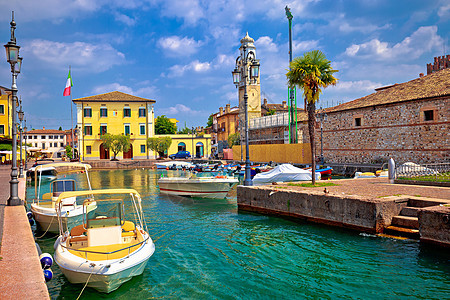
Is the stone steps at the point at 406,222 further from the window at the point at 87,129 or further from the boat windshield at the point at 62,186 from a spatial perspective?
the window at the point at 87,129

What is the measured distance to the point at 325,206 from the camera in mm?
13828

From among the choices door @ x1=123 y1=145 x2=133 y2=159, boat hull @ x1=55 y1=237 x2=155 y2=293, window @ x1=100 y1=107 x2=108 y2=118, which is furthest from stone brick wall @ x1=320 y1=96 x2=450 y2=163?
window @ x1=100 y1=107 x2=108 y2=118

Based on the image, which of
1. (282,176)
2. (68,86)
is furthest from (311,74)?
(68,86)

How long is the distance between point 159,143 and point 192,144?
8.58 meters

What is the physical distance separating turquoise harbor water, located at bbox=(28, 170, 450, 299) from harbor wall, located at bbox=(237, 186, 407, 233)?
0.48 m

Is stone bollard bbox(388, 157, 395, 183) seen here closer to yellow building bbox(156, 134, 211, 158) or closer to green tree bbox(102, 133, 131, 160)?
green tree bbox(102, 133, 131, 160)

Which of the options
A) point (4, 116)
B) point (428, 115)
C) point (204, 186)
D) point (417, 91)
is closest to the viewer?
point (204, 186)

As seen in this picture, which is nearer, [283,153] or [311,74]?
[311,74]

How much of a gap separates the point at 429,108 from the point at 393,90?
609cm

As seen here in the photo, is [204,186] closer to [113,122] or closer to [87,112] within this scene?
[113,122]

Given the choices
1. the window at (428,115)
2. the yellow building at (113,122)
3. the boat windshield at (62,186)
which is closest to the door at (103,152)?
the yellow building at (113,122)

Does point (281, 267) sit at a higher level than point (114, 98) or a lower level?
lower

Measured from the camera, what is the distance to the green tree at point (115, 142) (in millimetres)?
63656

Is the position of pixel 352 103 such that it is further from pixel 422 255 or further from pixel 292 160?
pixel 422 255
